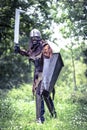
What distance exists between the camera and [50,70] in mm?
10055

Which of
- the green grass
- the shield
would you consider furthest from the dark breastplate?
the green grass

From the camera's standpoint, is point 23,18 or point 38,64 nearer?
point 38,64

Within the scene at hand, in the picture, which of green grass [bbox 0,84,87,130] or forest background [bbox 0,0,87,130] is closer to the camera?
green grass [bbox 0,84,87,130]

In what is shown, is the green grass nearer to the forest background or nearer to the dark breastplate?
the forest background

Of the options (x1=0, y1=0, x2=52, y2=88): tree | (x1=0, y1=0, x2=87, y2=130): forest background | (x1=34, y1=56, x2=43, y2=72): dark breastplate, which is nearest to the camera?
(x1=0, y1=0, x2=87, y2=130): forest background

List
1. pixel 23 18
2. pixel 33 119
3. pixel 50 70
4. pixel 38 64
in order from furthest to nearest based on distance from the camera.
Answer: pixel 23 18 → pixel 33 119 → pixel 38 64 → pixel 50 70

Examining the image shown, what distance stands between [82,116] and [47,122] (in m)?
1.08

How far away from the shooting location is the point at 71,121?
963 centimetres

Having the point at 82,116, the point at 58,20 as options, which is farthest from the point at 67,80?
the point at 82,116

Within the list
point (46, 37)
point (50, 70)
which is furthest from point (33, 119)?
point (46, 37)

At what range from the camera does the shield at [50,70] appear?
9.94m

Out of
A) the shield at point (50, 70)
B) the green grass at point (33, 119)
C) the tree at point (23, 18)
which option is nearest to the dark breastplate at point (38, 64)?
the shield at point (50, 70)

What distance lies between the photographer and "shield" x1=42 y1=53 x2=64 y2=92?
994 cm

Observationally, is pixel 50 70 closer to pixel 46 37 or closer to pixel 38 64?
pixel 38 64
